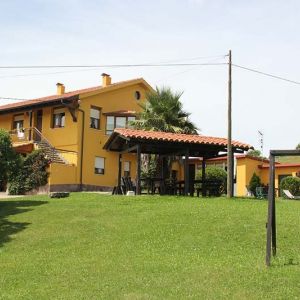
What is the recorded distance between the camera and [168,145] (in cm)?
2238

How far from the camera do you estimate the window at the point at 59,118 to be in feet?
108

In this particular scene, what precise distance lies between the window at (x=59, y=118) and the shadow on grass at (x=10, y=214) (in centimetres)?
1283

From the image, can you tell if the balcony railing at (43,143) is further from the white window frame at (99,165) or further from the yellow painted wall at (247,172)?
the yellow painted wall at (247,172)

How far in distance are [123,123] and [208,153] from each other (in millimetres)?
10172

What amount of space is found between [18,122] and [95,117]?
6.13 meters

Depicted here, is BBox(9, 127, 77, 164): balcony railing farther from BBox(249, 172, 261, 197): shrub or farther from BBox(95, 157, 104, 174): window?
→ BBox(249, 172, 261, 197): shrub

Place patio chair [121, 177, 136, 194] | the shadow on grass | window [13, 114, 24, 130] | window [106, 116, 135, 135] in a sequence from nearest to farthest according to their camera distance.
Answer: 1. the shadow on grass
2. patio chair [121, 177, 136, 194]
3. window [106, 116, 135, 135]
4. window [13, 114, 24, 130]

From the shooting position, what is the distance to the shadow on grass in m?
13.8

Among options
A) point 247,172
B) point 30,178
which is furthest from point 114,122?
point 247,172

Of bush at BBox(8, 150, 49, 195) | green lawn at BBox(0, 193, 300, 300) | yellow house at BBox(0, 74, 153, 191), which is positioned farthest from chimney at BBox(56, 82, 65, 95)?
green lawn at BBox(0, 193, 300, 300)

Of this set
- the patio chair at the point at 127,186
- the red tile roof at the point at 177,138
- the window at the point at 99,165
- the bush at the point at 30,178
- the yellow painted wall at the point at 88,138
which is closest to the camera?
the red tile roof at the point at 177,138

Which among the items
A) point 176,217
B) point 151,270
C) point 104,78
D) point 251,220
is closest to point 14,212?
point 176,217

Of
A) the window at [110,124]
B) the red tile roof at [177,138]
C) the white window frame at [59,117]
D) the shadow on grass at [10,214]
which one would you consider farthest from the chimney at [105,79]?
the shadow on grass at [10,214]

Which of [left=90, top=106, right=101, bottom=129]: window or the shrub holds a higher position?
[left=90, top=106, right=101, bottom=129]: window
